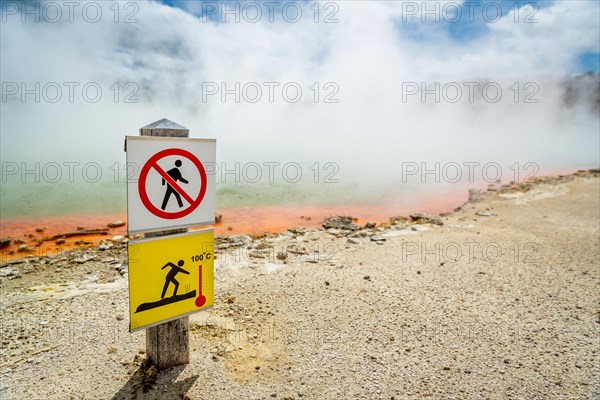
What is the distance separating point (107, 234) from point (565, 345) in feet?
33.5

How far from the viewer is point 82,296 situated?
511cm

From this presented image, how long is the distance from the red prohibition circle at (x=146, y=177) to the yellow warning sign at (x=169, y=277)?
0.20 meters

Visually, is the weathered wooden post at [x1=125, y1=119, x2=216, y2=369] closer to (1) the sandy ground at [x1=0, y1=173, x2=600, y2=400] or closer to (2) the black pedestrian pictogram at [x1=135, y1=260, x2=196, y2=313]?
(2) the black pedestrian pictogram at [x1=135, y1=260, x2=196, y2=313]

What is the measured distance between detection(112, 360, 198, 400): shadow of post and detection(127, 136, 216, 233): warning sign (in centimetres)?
142

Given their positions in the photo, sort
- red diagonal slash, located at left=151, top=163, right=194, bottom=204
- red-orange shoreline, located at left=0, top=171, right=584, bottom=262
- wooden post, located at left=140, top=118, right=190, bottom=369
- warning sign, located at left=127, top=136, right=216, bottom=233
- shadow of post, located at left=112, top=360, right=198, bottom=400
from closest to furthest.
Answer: warning sign, located at left=127, top=136, right=216, bottom=233
red diagonal slash, located at left=151, top=163, right=194, bottom=204
shadow of post, located at left=112, top=360, right=198, bottom=400
wooden post, located at left=140, top=118, right=190, bottom=369
red-orange shoreline, located at left=0, top=171, right=584, bottom=262

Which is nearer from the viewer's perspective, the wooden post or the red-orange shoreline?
the wooden post

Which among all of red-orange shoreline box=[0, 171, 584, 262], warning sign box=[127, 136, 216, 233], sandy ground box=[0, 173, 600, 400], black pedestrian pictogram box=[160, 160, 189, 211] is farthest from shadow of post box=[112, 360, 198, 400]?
red-orange shoreline box=[0, 171, 584, 262]

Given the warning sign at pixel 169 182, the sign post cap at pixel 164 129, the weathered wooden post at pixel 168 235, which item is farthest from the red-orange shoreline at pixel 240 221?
the sign post cap at pixel 164 129

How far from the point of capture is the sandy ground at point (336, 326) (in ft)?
10.9

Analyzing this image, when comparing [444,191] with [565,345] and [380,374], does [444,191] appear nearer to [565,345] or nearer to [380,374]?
[565,345]

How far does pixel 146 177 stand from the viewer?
290cm

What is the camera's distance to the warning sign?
2838 millimetres

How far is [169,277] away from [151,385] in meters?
0.99

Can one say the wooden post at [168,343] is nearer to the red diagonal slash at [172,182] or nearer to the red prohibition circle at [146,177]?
the red prohibition circle at [146,177]
